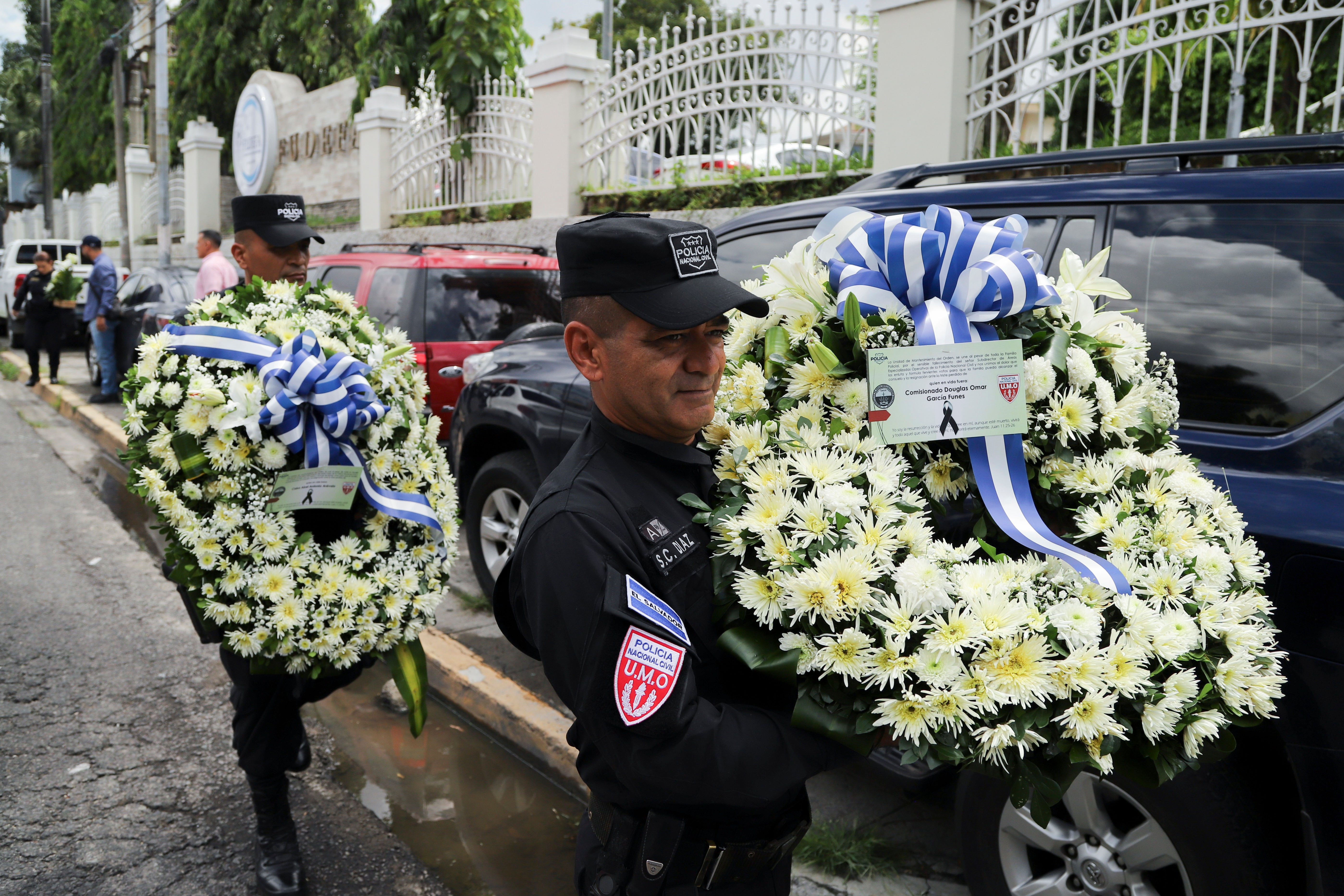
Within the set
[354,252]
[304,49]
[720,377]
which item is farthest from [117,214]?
[720,377]

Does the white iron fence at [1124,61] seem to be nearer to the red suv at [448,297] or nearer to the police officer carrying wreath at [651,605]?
the red suv at [448,297]

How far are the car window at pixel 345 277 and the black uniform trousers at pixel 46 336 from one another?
25.8 feet

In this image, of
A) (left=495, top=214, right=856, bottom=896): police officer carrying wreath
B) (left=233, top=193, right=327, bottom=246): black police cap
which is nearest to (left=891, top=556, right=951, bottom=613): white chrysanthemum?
(left=495, top=214, right=856, bottom=896): police officer carrying wreath

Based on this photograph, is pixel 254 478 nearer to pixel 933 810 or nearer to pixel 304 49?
pixel 933 810

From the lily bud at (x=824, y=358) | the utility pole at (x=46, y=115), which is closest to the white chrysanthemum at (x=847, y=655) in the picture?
the lily bud at (x=824, y=358)

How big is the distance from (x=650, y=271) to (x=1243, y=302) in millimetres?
1720

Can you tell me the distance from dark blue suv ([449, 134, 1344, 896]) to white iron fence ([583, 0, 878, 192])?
471cm

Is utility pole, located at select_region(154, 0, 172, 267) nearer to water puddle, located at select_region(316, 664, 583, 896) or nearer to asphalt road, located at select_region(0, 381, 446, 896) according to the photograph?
asphalt road, located at select_region(0, 381, 446, 896)

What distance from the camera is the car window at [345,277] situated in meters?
6.91

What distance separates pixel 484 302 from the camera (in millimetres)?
6797

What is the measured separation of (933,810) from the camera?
3.47 m

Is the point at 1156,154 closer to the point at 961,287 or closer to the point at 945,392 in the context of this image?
the point at 961,287

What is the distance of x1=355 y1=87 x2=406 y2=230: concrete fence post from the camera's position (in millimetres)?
13594

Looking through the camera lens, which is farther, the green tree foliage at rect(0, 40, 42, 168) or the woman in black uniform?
the green tree foliage at rect(0, 40, 42, 168)
